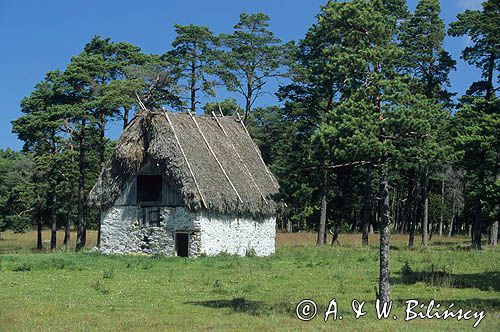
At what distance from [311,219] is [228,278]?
28.8 metres

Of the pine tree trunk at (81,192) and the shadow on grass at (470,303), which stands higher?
the pine tree trunk at (81,192)

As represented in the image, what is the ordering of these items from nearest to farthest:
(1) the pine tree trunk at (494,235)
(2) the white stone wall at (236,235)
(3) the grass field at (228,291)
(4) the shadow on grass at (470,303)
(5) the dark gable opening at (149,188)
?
(3) the grass field at (228,291) → (4) the shadow on grass at (470,303) → (2) the white stone wall at (236,235) → (5) the dark gable opening at (149,188) → (1) the pine tree trunk at (494,235)

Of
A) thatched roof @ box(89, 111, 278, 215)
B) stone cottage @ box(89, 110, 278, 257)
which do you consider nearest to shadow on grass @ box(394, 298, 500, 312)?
thatched roof @ box(89, 111, 278, 215)

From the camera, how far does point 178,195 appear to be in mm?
39188

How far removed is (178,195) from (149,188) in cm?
397

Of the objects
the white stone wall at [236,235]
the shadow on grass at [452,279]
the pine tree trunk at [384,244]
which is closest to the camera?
the pine tree trunk at [384,244]

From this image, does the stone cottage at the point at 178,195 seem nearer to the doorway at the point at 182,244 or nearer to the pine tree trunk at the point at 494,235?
the doorway at the point at 182,244

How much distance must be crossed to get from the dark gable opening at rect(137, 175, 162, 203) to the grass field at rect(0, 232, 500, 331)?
628 cm

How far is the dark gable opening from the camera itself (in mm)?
41513

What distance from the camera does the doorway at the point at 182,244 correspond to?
4044cm

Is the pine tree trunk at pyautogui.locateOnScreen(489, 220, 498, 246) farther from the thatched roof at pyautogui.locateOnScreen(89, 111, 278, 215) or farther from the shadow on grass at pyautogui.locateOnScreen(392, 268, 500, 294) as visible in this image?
the shadow on grass at pyautogui.locateOnScreen(392, 268, 500, 294)

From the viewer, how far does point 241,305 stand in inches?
761

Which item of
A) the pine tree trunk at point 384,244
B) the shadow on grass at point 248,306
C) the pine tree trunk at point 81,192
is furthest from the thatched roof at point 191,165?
the pine tree trunk at point 384,244

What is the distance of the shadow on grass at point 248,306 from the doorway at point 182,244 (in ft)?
66.2
